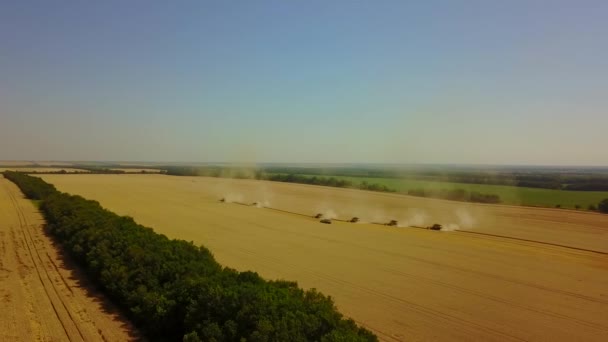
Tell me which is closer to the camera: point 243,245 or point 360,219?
point 243,245

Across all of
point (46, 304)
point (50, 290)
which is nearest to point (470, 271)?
point (46, 304)

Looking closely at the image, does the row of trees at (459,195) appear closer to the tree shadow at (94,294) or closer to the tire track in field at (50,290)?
the tree shadow at (94,294)

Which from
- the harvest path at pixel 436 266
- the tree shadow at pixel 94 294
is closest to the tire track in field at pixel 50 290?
the tree shadow at pixel 94 294

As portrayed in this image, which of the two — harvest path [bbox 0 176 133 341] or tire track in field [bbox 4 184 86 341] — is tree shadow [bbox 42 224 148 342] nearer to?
harvest path [bbox 0 176 133 341]

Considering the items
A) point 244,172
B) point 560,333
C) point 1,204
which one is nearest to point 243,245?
point 560,333

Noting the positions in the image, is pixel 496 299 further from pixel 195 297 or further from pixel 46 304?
pixel 46 304

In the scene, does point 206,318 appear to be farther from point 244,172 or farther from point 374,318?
point 244,172

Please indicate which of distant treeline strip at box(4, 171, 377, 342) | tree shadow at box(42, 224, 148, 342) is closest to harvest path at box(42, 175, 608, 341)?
distant treeline strip at box(4, 171, 377, 342)
